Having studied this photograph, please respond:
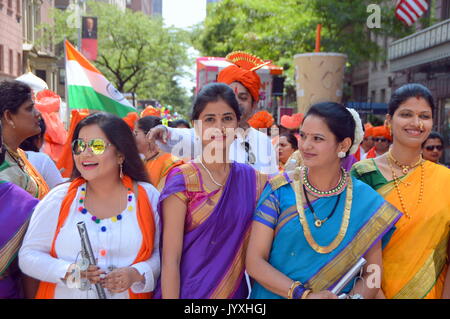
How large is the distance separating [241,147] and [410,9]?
9463mm

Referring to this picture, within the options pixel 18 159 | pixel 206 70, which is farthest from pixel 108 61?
pixel 18 159

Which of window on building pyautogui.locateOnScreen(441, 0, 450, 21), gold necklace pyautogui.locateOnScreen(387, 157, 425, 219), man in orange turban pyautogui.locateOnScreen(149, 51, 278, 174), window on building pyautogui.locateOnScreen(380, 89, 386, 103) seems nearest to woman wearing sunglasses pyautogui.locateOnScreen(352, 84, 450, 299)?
gold necklace pyautogui.locateOnScreen(387, 157, 425, 219)

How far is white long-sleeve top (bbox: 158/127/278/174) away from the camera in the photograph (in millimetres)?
3377

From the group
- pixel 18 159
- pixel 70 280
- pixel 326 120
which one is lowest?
pixel 70 280

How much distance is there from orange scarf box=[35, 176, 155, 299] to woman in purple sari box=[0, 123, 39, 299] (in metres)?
0.16

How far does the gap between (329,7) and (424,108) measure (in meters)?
10.5

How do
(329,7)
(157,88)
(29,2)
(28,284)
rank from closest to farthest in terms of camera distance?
1. (28,284)
2. (329,7)
3. (29,2)
4. (157,88)

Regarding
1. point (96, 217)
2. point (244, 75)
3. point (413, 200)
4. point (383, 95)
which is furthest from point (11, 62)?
point (413, 200)

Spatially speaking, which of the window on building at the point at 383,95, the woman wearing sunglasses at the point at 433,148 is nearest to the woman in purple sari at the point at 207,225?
the woman wearing sunglasses at the point at 433,148

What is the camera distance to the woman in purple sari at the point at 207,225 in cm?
243

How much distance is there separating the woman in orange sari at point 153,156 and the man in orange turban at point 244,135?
80 centimetres

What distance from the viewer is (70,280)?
2250 millimetres

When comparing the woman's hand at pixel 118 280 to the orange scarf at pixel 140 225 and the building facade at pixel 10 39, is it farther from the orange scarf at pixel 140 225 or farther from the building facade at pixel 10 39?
the building facade at pixel 10 39
